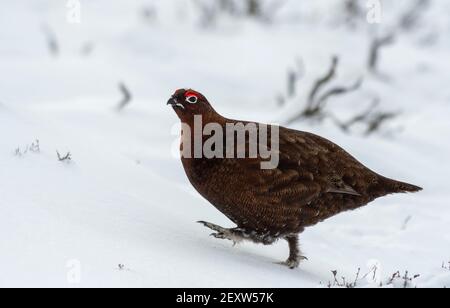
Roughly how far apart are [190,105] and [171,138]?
341 cm

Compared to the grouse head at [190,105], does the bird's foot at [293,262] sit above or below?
below

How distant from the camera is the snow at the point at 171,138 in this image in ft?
13.2

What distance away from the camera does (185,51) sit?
1270 cm

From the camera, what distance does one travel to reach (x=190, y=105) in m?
4.81

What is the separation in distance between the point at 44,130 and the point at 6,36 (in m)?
8.10

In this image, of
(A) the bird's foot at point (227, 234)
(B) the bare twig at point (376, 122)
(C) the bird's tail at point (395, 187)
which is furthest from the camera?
(B) the bare twig at point (376, 122)

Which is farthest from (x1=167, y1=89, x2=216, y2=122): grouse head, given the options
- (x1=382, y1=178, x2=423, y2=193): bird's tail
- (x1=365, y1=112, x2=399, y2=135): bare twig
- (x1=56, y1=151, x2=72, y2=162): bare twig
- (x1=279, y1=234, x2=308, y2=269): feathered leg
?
(x1=365, y1=112, x2=399, y2=135): bare twig

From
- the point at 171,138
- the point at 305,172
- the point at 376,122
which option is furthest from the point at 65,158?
the point at 376,122

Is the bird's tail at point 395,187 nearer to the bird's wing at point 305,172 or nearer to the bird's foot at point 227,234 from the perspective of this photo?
the bird's wing at point 305,172

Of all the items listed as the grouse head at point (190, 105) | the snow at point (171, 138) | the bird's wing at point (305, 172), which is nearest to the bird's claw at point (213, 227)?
the snow at point (171, 138)

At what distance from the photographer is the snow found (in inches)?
158

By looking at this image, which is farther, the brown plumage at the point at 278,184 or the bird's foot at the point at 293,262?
the bird's foot at the point at 293,262

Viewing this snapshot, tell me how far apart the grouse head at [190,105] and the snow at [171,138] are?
0.64 m
